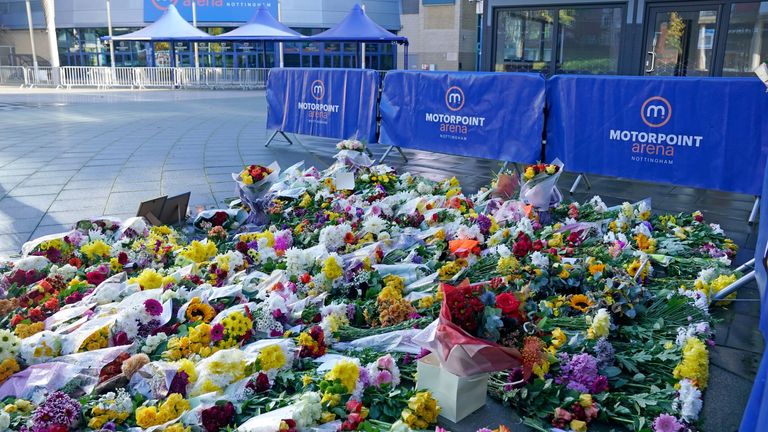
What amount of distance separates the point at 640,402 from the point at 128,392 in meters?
2.28

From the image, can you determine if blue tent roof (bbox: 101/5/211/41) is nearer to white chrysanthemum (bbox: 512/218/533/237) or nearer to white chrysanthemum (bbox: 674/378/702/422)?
white chrysanthemum (bbox: 512/218/533/237)

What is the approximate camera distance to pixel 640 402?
2.82 m

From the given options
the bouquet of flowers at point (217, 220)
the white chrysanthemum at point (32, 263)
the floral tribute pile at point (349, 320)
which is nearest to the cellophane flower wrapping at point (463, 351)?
the floral tribute pile at point (349, 320)

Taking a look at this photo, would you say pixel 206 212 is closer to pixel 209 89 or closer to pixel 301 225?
pixel 301 225

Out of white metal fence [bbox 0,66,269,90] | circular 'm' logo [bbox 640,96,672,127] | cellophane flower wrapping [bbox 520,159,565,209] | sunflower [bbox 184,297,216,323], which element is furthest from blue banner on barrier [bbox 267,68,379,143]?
white metal fence [bbox 0,66,269,90]

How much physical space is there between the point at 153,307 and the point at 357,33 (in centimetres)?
1781

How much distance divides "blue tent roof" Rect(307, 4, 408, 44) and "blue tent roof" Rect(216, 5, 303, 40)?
2066 mm

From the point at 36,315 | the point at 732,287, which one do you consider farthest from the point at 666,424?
the point at 36,315

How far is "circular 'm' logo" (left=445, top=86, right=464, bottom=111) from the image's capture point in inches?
323

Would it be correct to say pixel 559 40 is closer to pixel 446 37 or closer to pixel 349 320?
pixel 349 320

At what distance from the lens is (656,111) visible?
6504mm

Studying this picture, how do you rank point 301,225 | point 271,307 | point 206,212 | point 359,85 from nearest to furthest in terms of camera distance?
point 271,307
point 301,225
point 206,212
point 359,85

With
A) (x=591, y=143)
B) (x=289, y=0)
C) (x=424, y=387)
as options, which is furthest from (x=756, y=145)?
(x=289, y=0)

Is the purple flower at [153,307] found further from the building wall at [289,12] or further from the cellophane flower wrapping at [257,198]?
the building wall at [289,12]
